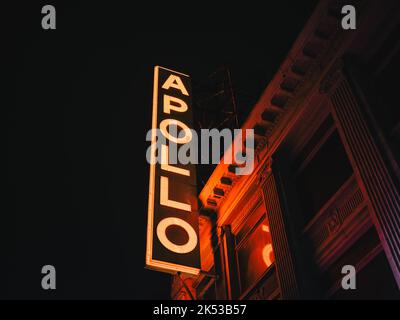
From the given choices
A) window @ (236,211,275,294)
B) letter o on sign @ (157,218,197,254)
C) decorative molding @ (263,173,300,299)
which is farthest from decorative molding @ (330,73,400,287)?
letter o on sign @ (157,218,197,254)

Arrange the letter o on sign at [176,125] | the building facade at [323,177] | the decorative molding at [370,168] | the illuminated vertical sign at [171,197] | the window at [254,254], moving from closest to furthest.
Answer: the decorative molding at [370,168], the building facade at [323,177], the illuminated vertical sign at [171,197], the window at [254,254], the letter o on sign at [176,125]

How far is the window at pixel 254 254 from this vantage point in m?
12.3

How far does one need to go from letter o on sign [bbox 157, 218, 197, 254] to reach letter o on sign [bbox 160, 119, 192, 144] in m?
2.79

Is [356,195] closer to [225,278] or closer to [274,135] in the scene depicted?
[274,135]

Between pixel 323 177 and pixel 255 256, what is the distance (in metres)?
3.34

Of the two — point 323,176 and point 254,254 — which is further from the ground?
point 323,176

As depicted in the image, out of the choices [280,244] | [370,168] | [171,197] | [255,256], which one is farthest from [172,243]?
[370,168]

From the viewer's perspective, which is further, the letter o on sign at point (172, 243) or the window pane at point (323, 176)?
the letter o on sign at point (172, 243)

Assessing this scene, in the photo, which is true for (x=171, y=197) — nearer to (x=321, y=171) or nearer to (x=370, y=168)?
(x=321, y=171)

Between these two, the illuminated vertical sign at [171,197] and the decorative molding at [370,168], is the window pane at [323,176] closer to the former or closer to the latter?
the decorative molding at [370,168]

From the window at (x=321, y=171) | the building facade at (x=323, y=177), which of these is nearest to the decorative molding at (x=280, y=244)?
the building facade at (x=323, y=177)

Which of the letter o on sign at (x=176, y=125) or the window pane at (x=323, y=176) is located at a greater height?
the letter o on sign at (x=176, y=125)

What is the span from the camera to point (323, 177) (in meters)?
10.9

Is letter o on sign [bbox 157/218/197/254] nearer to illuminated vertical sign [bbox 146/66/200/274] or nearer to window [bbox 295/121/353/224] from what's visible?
illuminated vertical sign [bbox 146/66/200/274]
